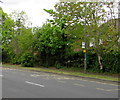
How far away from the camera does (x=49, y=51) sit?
3122 cm

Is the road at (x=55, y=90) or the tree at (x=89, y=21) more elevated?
the tree at (x=89, y=21)

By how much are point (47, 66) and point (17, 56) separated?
9.25 metres

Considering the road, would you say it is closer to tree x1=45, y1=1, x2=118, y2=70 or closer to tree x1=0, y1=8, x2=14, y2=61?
tree x1=45, y1=1, x2=118, y2=70

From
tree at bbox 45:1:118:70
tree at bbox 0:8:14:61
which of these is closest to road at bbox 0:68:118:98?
tree at bbox 45:1:118:70

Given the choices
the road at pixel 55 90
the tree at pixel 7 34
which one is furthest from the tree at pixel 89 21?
the tree at pixel 7 34

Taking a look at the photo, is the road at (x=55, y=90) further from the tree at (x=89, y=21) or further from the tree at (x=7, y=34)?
the tree at (x=7, y=34)

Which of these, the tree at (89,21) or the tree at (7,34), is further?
the tree at (7,34)

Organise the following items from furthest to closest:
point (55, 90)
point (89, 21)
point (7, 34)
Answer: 1. point (7, 34)
2. point (89, 21)
3. point (55, 90)

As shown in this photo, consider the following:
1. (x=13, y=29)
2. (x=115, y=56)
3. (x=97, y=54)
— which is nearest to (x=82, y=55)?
(x=97, y=54)

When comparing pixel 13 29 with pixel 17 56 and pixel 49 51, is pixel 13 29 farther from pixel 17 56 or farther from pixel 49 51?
pixel 49 51

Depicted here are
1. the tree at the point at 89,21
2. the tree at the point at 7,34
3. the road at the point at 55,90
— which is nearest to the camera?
the road at the point at 55,90

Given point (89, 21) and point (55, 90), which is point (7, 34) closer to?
point (89, 21)

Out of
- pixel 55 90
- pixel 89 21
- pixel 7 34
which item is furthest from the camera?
pixel 7 34

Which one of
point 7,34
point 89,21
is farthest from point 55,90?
point 7,34
